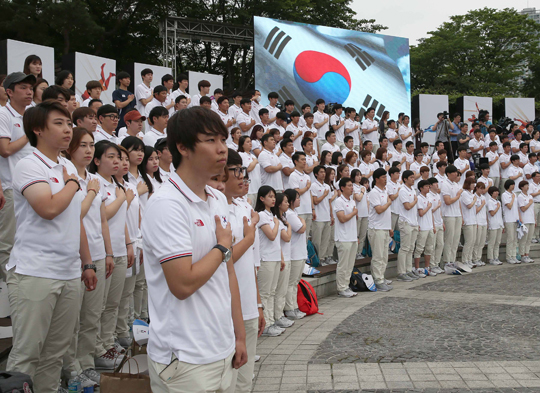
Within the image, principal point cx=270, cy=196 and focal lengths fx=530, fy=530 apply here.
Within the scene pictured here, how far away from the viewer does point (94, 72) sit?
13.4 metres

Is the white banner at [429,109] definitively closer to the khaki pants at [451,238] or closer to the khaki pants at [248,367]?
the khaki pants at [451,238]

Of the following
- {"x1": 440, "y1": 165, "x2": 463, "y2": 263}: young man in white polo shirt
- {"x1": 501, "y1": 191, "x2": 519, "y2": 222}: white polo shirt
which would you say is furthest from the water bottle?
{"x1": 501, "y1": 191, "x2": 519, "y2": 222}: white polo shirt

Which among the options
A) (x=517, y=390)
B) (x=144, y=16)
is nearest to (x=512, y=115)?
(x=144, y=16)

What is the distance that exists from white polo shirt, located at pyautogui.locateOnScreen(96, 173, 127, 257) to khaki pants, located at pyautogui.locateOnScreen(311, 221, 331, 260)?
6042mm

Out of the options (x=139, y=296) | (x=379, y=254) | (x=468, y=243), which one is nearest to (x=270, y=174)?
(x=379, y=254)

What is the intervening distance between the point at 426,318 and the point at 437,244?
4.83 metres

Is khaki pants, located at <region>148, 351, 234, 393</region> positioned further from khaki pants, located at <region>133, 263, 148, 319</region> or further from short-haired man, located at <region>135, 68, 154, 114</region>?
short-haired man, located at <region>135, 68, 154, 114</region>

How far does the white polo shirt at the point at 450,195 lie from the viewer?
492 inches

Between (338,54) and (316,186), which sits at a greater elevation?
(338,54)

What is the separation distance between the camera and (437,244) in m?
12.1

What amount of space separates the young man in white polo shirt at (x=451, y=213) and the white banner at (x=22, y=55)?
9.65 m

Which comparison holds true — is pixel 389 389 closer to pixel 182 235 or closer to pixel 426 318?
pixel 426 318

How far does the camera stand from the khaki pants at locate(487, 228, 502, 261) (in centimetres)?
1341

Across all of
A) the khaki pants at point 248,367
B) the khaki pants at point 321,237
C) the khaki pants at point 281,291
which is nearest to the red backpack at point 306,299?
the khaki pants at point 281,291
